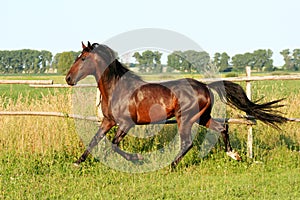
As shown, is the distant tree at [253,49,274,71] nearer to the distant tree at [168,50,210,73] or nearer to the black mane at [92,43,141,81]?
the distant tree at [168,50,210,73]

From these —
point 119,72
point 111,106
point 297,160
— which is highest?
point 119,72

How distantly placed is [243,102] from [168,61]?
2.36 metres

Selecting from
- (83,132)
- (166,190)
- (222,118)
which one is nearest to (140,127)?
(83,132)

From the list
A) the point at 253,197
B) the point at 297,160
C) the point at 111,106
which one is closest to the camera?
the point at 253,197

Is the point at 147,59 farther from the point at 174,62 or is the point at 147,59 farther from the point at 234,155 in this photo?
the point at 234,155

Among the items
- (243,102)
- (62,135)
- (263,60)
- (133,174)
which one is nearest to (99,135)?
(133,174)

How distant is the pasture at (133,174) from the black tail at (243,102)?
0.82m

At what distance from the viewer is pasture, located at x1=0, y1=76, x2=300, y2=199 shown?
5.04 m

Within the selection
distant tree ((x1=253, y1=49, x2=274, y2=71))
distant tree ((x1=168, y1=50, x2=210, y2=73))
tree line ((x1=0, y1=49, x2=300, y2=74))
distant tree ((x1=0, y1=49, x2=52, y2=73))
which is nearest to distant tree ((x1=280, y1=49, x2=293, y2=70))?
tree line ((x1=0, y1=49, x2=300, y2=74))

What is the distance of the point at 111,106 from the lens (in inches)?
261

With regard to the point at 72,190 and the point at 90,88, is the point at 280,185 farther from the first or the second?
the point at 90,88

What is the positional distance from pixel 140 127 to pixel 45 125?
6.36 feet

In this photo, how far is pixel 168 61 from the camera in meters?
8.77

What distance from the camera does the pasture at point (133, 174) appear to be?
5.04 m
